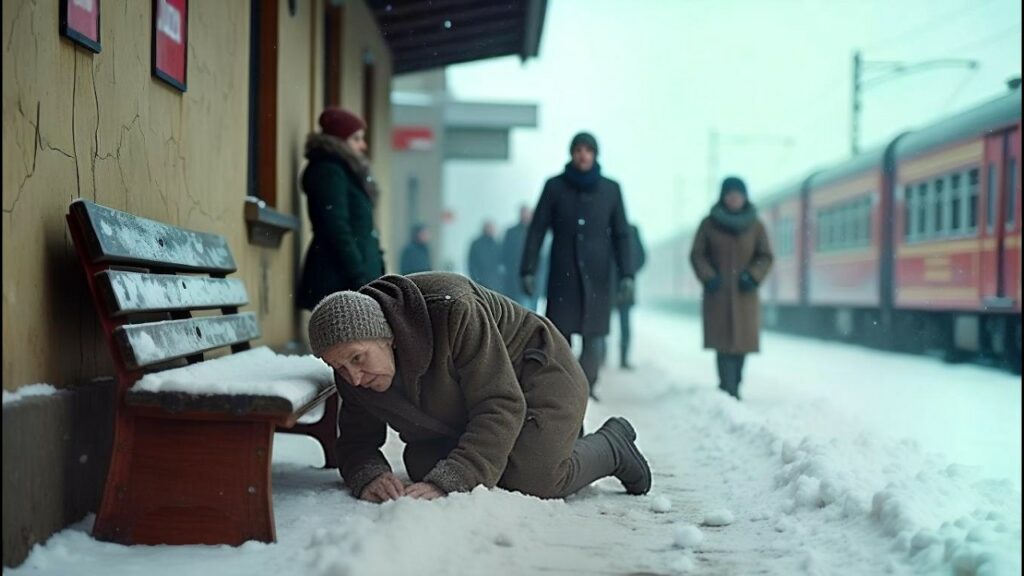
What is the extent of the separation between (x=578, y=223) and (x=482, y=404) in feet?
10.4

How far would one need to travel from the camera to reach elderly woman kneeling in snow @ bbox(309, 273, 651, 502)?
312 cm

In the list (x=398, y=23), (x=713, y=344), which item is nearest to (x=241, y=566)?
(x=713, y=344)

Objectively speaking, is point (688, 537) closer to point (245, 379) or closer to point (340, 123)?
point (245, 379)

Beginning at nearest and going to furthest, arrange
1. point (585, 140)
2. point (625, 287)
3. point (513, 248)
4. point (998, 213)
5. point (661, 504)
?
point (661, 504) < point (585, 140) < point (625, 287) < point (998, 213) < point (513, 248)

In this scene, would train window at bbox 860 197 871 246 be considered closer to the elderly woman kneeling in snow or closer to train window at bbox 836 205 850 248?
train window at bbox 836 205 850 248

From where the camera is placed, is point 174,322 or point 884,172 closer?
point 174,322

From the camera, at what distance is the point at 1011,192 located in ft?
32.9

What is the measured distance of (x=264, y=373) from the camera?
3361 millimetres

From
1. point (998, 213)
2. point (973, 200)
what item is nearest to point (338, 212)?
point (998, 213)

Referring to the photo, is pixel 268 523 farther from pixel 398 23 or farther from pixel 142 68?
pixel 398 23

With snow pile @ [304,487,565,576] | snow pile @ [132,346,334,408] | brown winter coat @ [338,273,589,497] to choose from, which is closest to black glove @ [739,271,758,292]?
brown winter coat @ [338,273,589,497]

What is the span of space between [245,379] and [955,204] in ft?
33.6

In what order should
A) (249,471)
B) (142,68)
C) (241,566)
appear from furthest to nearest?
(142,68)
(249,471)
(241,566)

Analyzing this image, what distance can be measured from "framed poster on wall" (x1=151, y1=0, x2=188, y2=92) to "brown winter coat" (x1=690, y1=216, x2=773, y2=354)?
426cm
